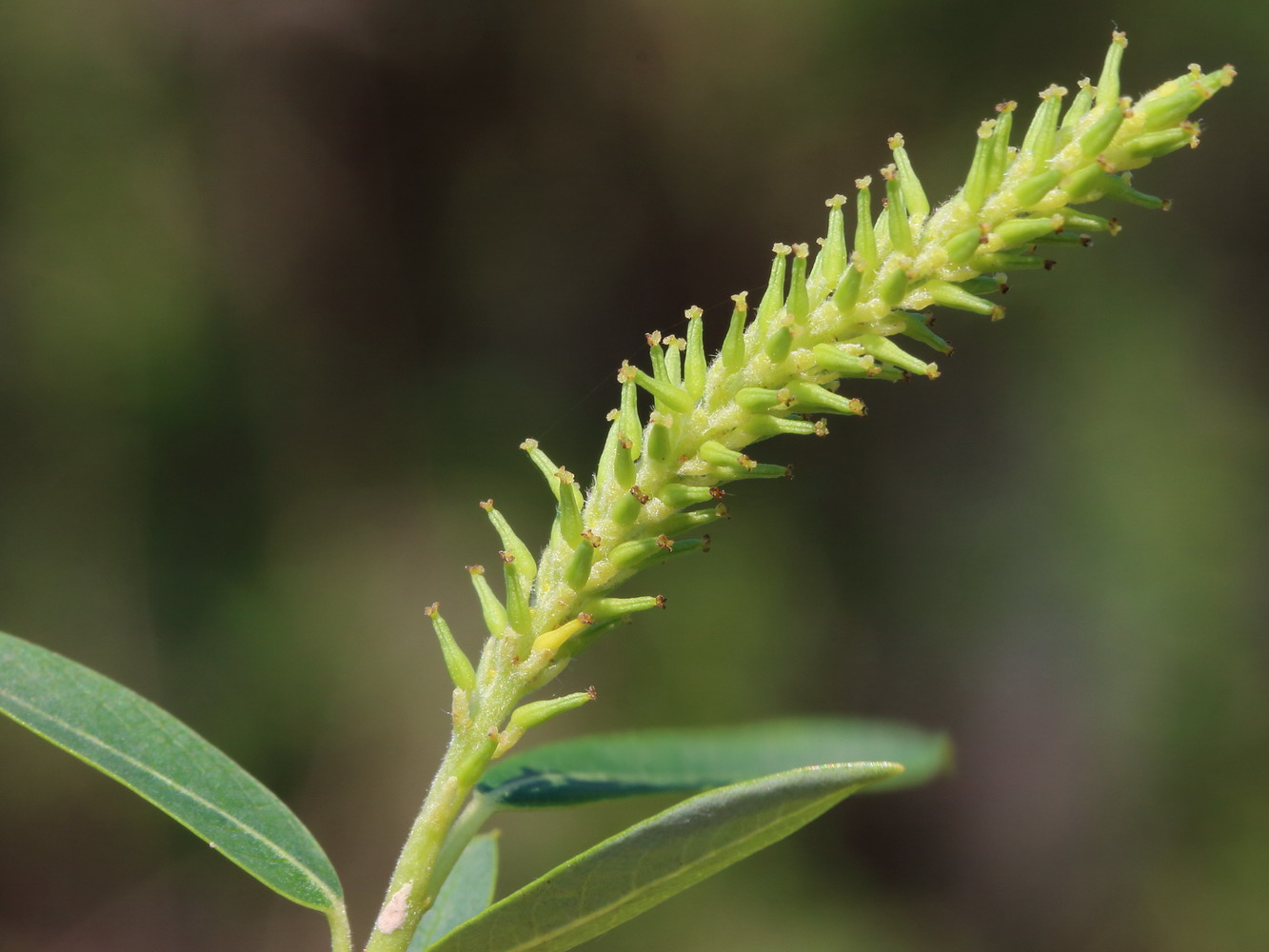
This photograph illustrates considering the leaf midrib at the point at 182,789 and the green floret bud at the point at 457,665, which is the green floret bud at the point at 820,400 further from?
the leaf midrib at the point at 182,789

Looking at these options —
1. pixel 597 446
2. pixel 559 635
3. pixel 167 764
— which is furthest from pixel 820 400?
pixel 597 446

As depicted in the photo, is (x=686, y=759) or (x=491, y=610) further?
(x=686, y=759)

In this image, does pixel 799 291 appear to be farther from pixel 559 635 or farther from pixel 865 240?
pixel 559 635

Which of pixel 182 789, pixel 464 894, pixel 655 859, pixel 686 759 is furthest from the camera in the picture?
pixel 686 759

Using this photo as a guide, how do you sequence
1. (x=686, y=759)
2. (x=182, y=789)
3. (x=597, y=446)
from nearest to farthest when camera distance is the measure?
(x=182, y=789), (x=686, y=759), (x=597, y=446)

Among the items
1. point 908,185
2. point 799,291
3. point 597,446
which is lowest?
point 799,291

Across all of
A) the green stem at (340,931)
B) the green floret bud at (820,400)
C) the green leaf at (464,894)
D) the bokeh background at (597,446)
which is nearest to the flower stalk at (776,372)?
the green floret bud at (820,400)

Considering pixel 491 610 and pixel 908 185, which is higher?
pixel 908 185
